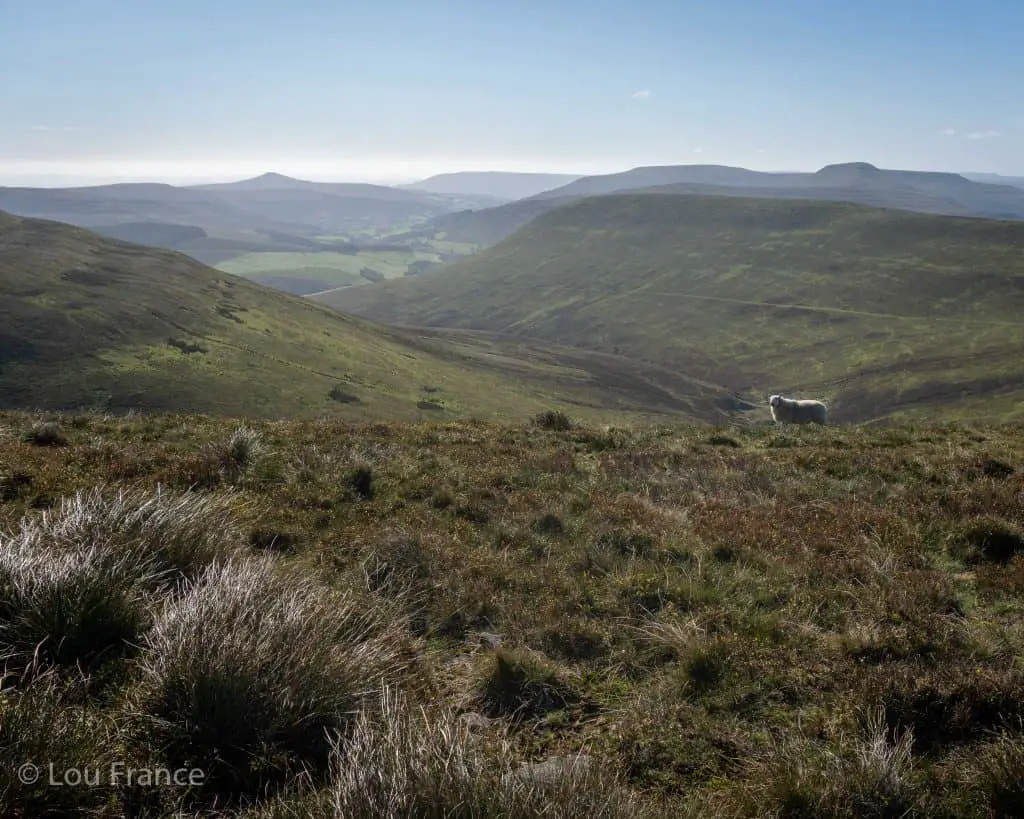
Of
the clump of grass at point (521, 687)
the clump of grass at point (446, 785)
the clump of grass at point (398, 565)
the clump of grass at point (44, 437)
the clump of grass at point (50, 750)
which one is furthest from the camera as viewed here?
the clump of grass at point (44, 437)

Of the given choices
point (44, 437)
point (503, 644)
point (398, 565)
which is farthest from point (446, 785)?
point (44, 437)

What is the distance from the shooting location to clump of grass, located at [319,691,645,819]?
10.6ft

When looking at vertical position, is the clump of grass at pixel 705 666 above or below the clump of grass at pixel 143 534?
below

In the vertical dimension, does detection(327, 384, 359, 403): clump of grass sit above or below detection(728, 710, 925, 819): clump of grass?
below

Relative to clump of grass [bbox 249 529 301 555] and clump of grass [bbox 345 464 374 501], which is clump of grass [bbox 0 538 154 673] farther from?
clump of grass [bbox 345 464 374 501]

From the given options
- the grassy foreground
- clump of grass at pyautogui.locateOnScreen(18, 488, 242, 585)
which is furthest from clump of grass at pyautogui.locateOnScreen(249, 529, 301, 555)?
clump of grass at pyautogui.locateOnScreen(18, 488, 242, 585)

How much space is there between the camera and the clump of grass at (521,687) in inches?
206

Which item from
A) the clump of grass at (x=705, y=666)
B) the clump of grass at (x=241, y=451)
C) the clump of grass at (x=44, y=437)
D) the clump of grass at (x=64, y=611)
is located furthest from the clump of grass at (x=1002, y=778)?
the clump of grass at (x=44, y=437)

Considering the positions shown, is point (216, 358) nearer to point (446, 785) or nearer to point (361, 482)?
point (361, 482)

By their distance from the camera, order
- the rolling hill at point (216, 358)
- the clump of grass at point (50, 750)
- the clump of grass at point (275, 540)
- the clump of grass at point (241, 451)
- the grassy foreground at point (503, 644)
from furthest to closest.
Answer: the rolling hill at point (216, 358) → the clump of grass at point (241, 451) → the clump of grass at point (275, 540) → the grassy foreground at point (503, 644) → the clump of grass at point (50, 750)

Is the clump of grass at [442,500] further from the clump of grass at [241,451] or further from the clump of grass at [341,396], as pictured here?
the clump of grass at [341,396]

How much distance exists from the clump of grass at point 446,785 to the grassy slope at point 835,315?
3295 inches

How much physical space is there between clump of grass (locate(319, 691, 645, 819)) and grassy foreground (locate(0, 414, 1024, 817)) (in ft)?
0.06

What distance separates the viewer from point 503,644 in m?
6.10
